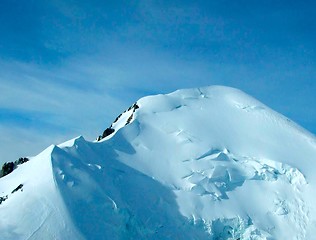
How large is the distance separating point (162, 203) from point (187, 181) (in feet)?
9.11

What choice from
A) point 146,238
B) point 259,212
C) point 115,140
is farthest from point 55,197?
point 259,212

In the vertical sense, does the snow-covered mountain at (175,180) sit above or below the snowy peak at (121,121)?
below

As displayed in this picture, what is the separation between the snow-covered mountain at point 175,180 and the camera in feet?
84.7

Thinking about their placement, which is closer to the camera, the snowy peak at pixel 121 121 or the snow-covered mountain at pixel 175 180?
the snow-covered mountain at pixel 175 180

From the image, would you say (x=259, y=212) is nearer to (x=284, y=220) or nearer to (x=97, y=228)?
(x=284, y=220)

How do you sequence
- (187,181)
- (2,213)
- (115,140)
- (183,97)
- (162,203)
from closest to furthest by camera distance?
(2,213), (162,203), (187,181), (115,140), (183,97)

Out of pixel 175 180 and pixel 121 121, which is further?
pixel 121 121

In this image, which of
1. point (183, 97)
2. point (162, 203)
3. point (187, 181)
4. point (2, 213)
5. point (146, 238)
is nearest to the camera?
point (2, 213)

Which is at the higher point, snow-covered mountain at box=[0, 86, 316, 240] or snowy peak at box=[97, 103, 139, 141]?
snowy peak at box=[97, 103, 139, 141]

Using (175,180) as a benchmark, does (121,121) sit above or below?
above

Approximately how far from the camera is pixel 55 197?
2578 centimetres

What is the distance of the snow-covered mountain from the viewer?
25828mm

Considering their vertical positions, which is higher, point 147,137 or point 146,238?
point 147,137

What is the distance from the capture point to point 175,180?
31031mm
